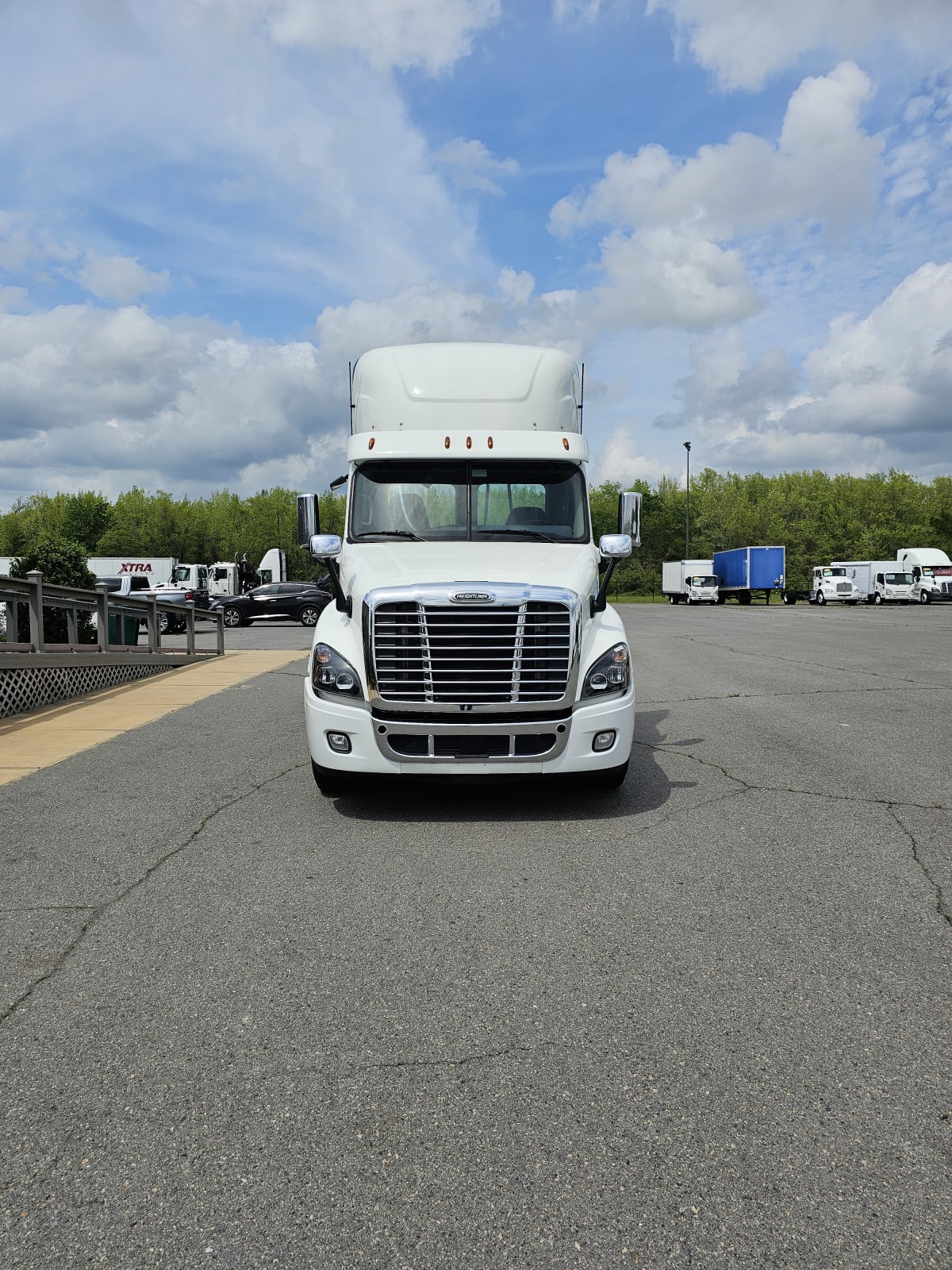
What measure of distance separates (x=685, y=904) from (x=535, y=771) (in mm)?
1650

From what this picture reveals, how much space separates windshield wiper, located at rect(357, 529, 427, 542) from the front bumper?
1.67 metres

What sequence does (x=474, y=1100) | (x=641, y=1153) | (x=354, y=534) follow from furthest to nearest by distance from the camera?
1. (x=354, y=534)
2. (x=474, y=1100)
3. (x=641, y=1153)

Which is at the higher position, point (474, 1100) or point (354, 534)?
point (354, 534)

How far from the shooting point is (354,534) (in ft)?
24.1

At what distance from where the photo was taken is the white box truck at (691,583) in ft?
192

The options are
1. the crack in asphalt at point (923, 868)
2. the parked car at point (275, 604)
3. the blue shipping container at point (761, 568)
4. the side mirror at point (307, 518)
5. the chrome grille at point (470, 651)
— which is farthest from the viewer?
the blue shipping container at point (761, 568)

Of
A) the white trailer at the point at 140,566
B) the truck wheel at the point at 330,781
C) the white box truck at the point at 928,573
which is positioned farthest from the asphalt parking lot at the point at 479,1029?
the white box truck at the point at 928,573

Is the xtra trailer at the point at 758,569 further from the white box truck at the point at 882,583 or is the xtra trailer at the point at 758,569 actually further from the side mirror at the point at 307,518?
the side mirror at the point at 307,518

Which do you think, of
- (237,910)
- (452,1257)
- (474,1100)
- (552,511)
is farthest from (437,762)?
(452,1257)

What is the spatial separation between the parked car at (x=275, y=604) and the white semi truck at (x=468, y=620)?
26282mm

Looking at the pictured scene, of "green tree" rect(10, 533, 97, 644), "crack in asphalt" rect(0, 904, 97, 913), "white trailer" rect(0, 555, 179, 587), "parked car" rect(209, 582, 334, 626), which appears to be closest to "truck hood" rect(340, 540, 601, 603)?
"crack in asphalt" rect(0, 904, 97, 913)

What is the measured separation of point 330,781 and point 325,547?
5.66 ft

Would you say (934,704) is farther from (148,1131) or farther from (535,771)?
(148,1131)

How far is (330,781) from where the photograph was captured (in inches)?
249
